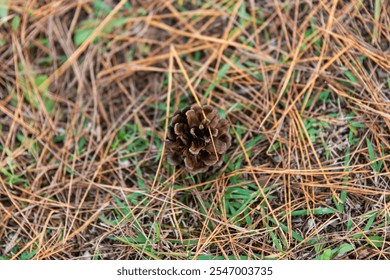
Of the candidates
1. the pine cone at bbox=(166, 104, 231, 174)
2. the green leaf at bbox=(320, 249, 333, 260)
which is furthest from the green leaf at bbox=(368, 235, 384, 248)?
the pine cone at bbox=(166, 104, 231, 174)

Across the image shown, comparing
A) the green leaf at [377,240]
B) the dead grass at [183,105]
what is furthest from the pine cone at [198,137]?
the green leaf at [377,240]

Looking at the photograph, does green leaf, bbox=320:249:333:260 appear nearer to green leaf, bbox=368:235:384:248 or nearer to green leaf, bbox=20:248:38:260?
green leaf, bbox=368:235:384:248

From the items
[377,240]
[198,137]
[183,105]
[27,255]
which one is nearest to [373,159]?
[377,240]

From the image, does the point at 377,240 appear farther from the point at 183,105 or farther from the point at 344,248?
the point at 183,105

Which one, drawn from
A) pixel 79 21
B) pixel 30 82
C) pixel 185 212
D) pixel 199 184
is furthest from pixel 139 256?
pixel 79 21
